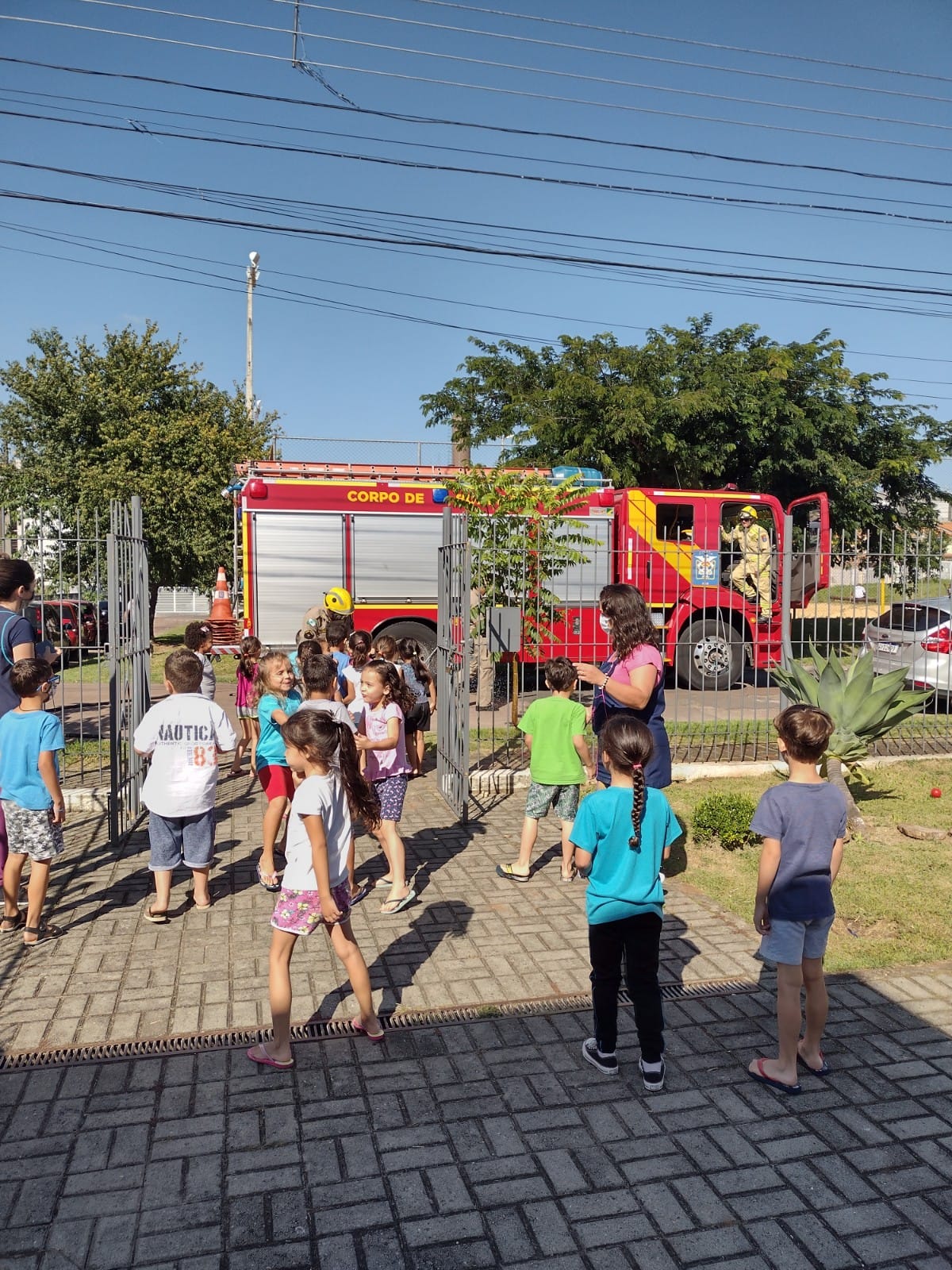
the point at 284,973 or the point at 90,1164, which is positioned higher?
the point at 284,973

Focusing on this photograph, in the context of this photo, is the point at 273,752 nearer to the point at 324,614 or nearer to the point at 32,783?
the point at 32,783

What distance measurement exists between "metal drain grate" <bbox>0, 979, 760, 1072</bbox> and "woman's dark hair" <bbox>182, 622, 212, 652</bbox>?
12.4ft

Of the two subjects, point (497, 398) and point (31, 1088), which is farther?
point (497, 398)

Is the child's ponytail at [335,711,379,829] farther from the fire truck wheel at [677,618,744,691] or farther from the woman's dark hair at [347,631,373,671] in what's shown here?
the fire truck wheel at [677,618,744,691]

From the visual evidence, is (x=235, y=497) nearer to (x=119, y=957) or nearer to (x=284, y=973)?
(x=119, y=957)

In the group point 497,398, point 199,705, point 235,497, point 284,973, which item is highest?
point 497,398

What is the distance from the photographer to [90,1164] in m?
3.13

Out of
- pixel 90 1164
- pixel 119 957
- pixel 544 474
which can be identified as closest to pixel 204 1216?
pixel 90 1164

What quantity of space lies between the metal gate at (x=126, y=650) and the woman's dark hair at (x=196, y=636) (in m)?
0.32

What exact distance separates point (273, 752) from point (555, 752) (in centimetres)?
173

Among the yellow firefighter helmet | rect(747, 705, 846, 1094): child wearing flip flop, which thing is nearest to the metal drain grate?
rect(747, 705, 846, 1094): child wearing flip flop

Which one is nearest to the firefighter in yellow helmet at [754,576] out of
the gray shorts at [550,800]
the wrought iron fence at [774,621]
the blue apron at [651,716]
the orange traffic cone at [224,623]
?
the wrought iron fence at [774,621]

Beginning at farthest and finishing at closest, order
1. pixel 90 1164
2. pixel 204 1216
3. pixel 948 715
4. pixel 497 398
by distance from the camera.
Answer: pixel 497 398 < pixel 948 715 < pixel 90 1164 < pixel 204 1216

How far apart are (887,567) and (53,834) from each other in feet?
25.6
